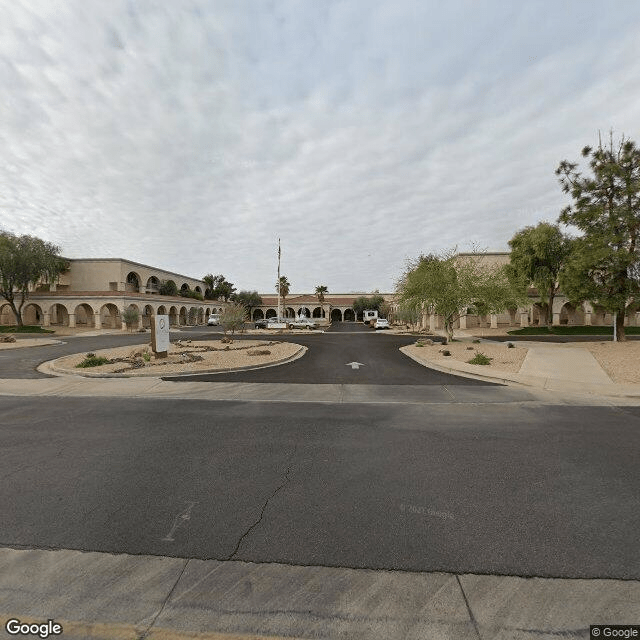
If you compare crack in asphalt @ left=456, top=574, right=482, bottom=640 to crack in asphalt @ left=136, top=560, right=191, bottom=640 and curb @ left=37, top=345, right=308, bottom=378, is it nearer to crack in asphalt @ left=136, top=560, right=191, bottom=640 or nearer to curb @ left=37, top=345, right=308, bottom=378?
crack in asphalt @ left=136, top=560, right=191, bottom=640

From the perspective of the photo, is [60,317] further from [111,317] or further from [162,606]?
[162,606]

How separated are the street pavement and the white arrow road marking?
0.04 feet

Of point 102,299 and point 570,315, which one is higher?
point 102,299

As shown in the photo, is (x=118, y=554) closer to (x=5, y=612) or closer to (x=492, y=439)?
(x=5, y=612)

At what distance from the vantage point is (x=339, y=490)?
13.8ft

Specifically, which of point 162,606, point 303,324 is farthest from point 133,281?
point 162,606

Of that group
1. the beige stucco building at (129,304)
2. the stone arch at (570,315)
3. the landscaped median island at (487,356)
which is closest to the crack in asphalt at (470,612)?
the landscaped median island at (487,356)

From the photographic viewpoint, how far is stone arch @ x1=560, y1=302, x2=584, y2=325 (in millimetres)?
41562

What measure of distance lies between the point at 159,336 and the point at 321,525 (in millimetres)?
14605

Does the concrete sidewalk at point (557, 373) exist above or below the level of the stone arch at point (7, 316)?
below

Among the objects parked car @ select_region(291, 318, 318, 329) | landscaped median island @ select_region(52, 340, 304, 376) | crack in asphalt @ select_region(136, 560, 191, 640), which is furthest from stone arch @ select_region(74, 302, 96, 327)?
crack in asphalt @ select_region(136, 560, 191, 640)

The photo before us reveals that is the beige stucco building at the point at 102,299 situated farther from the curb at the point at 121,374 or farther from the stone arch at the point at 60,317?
the curb at the point at 121,374

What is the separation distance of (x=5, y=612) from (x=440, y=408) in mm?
7920

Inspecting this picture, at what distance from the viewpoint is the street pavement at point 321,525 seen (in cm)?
246
